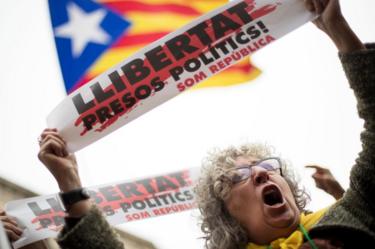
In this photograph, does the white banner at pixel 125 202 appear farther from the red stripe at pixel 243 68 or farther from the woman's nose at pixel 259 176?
the woman's nose at pixel 259 176

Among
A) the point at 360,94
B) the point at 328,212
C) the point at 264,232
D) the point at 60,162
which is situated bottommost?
the point at 264,232

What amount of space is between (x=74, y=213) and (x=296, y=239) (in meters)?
0.97

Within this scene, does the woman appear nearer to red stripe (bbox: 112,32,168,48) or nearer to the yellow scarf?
the yellow scarf

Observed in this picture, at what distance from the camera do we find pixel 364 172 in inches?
72.8

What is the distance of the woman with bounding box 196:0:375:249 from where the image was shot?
1814mm

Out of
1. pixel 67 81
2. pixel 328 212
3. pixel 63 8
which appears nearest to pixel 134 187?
pixel 67 81

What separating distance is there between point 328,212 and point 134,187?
6.29 feet

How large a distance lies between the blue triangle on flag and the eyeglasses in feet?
4.43

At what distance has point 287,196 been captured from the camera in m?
2.49

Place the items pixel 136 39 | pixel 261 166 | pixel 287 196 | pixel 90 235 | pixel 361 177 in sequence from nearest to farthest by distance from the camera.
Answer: pixel 361 177 < pixel 90 235 < pixel 287 196 < pixel 261 166 < pixel 136 39

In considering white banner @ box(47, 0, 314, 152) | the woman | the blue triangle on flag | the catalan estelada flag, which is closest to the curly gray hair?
the woman

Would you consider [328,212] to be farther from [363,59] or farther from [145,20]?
[145,20]

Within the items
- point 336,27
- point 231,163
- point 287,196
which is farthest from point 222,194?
point 336,27

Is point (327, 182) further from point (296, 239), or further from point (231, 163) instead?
point (296, 239)
